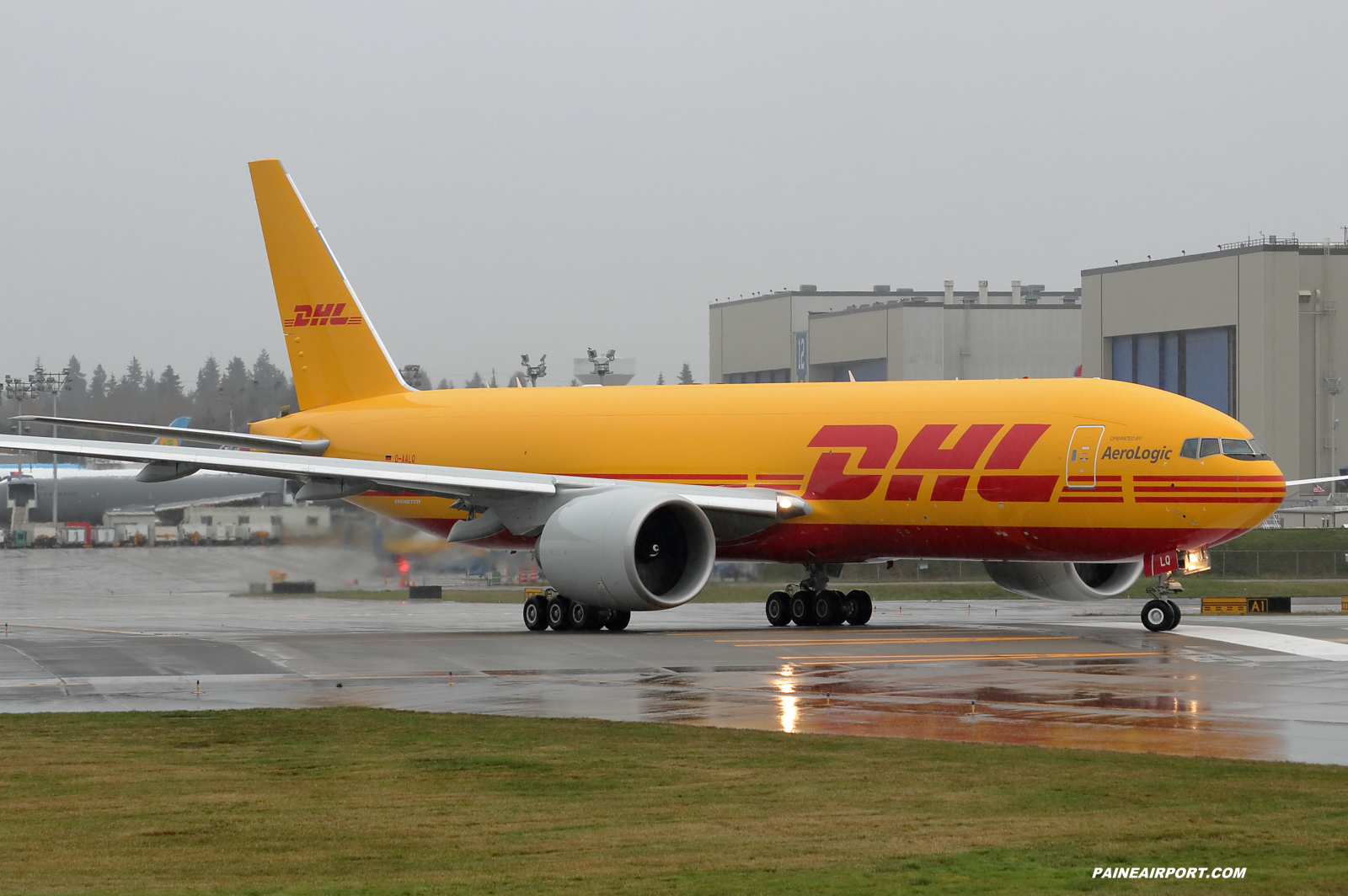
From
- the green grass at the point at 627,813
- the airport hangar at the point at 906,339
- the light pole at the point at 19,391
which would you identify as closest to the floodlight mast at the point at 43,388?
the light pole at the point at 19,391

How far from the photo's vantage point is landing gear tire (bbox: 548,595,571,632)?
92.9 feet

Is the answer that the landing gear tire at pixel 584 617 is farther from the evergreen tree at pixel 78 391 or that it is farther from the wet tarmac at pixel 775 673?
the evergreen tree at pixel 78 391

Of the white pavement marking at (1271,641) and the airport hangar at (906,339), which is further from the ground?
the airport hangar at (906,339)

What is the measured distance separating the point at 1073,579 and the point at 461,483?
1084 centimetres

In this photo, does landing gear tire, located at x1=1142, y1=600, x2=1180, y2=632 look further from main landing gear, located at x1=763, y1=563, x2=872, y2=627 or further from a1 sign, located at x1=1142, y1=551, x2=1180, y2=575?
main landing gear, located at x1=763, y1=563, x2=872, y2=627

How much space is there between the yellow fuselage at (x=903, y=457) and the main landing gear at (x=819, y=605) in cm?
106

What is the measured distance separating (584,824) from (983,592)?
3668 centimetres

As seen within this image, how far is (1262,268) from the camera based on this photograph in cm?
7706

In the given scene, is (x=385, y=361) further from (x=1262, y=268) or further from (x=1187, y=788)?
(x=1262, y=268)

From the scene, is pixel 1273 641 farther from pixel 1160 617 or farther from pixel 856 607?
pixel 856 607

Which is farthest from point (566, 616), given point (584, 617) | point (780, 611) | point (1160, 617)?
point (1160, 617)

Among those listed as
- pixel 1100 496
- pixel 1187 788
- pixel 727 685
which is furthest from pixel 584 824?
pixel 1100 496

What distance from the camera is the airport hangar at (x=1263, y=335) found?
77312mm

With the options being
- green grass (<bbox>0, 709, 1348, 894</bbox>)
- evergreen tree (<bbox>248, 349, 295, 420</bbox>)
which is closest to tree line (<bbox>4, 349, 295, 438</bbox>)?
evergreen tree (<bbox>248, 349, 295, 420</bbox>)
